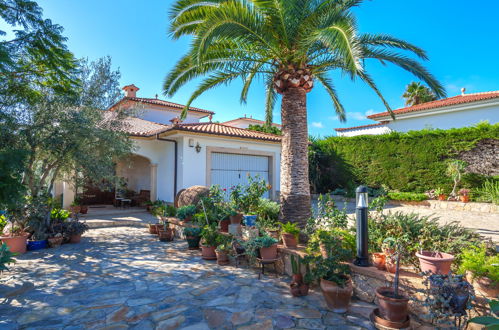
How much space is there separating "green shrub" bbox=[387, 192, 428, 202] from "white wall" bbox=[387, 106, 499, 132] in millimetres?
8356

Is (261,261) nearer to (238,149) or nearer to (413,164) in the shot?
(238,149)

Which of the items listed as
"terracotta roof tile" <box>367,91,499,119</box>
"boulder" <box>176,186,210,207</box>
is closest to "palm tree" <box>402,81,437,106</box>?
"terracotta roof tile" <box>367,91,499,119</box>

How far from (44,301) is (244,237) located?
151 inches

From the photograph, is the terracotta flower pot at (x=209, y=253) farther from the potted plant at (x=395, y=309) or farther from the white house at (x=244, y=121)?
the white house at (x=244, y=121)

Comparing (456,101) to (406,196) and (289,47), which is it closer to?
(406,196)

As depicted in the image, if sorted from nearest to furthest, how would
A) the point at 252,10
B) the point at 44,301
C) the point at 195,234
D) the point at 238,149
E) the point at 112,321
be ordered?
the point at 112,321 → the point at 44,301 → the point at 252,10 → the point at 195,234 → the point at 238,149

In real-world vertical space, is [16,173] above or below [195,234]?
above

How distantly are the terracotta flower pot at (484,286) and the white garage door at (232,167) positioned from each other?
11393mm

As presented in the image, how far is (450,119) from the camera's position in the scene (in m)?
20.0

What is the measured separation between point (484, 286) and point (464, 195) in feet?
38.4

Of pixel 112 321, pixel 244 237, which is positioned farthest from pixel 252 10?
pixel 112 321

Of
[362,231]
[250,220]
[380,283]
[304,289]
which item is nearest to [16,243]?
[250,220]

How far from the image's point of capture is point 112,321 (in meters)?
3.97

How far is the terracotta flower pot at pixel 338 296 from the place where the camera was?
419cm
